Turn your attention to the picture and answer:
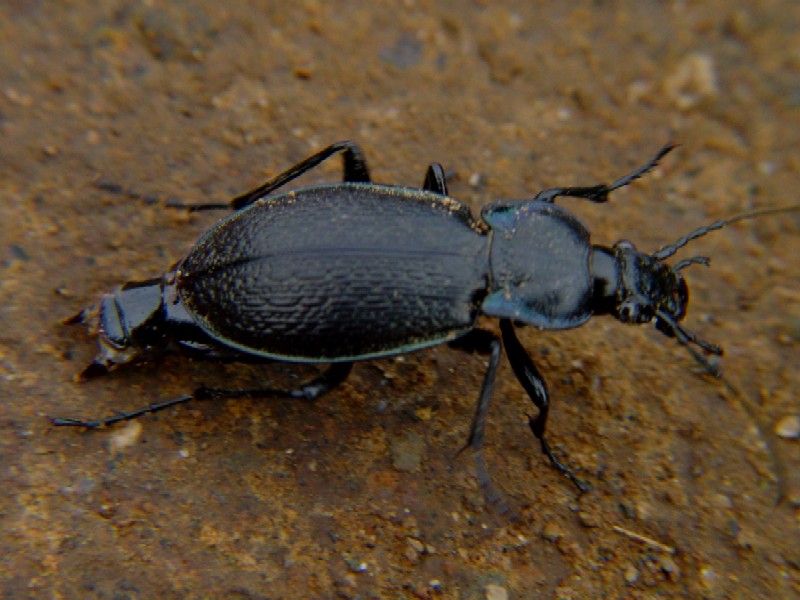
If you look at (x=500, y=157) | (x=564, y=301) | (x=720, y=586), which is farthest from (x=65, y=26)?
(x=720, y=586)

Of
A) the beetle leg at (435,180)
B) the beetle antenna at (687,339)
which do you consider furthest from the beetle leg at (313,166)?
the beetle antenna at (687,339)

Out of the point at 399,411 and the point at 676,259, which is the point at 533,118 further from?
the point at 399,411

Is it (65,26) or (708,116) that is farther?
(708,116)

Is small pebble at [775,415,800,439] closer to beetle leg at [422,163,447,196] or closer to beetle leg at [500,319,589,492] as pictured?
beetle leg at [500,319,589,492]

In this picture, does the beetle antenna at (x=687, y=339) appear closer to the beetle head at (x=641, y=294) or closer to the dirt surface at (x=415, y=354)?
the beetle head at (x=641, y=294)

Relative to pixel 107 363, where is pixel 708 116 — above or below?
above

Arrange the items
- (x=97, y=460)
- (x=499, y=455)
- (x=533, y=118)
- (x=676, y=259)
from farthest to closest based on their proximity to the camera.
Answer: (x=533, y=118)
(x=676, y=259)
(x=499, y=455)
(x=97, y=460)

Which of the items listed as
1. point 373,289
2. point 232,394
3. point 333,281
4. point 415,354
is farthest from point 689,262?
point 232,394
